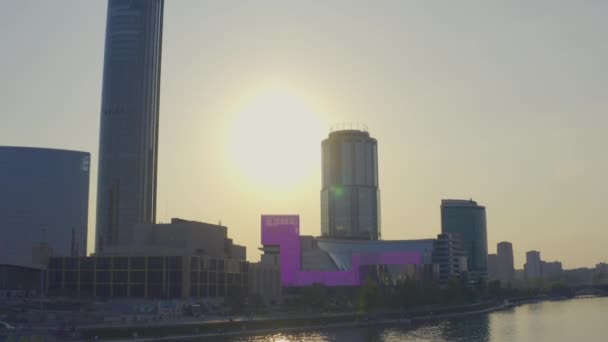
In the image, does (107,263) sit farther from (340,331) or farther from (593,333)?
(593,333)

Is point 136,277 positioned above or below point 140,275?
below

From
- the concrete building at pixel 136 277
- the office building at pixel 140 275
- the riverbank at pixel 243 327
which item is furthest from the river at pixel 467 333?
the office building at pixel 140 275

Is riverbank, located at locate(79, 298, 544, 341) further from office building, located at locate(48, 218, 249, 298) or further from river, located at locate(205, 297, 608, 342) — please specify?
office building, located at locate(48, 218, 249, 298)

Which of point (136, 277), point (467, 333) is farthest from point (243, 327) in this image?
point (467, 333)

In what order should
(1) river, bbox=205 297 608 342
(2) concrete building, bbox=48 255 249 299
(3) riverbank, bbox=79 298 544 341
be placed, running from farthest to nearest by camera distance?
(2) concrete building, bbox=48 255 249 299
(1) river, bbox=205 297 608 342
(3) riverbank, bbox=79 298 544 341

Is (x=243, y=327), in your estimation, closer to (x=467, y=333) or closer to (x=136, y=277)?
(x=136, y=277)

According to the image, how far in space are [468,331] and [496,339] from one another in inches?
772

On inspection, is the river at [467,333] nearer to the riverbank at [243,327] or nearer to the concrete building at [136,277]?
the riverbank at [243,327]

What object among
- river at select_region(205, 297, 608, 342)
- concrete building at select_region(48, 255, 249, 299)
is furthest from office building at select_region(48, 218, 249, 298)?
river at select_region(205, 297, 608, 342)

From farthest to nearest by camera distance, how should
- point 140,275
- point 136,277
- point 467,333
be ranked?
point 136,277, point 140,275, point 467,333

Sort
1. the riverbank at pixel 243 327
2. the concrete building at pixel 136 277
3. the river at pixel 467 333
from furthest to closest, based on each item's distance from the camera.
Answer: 1. the concrete building at pixel 136 277
2. the river at pixel 467 333
3. the riverbank at pixel 243 327

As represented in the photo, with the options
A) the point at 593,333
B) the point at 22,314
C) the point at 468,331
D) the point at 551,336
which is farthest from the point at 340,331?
the point at 22,314

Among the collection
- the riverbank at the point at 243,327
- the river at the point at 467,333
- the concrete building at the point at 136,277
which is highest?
the concrete building at the point at 136,277

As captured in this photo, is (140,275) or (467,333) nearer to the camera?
(467,333)
